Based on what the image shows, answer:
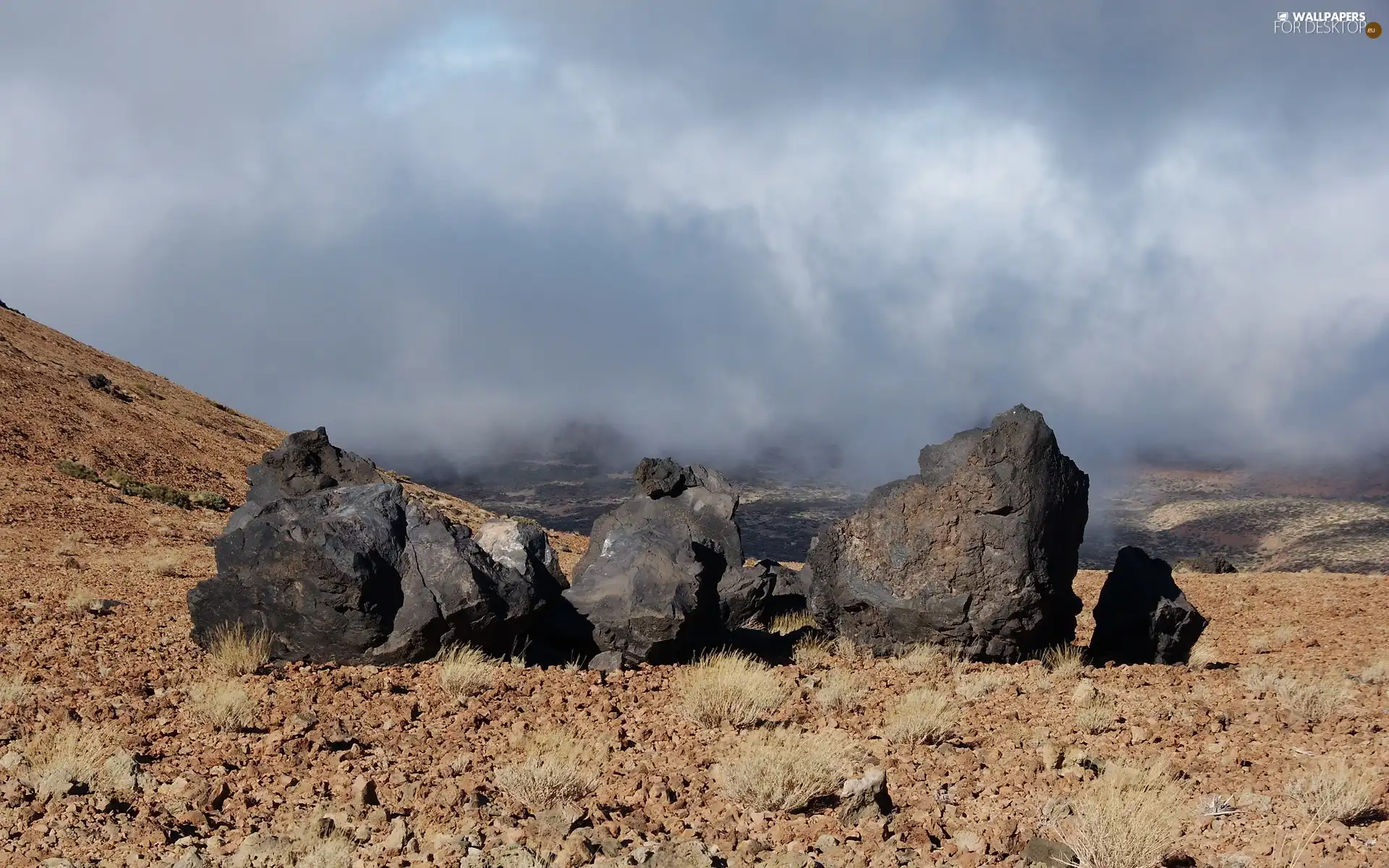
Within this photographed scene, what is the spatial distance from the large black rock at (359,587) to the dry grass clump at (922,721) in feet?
13.7

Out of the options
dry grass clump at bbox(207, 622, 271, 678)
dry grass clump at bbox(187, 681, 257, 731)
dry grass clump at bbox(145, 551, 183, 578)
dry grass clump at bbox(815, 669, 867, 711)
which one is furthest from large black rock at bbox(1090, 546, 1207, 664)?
dry grass clump at bbox(145, 551, 183, 578)

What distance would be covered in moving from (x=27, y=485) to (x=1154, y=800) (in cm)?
2468

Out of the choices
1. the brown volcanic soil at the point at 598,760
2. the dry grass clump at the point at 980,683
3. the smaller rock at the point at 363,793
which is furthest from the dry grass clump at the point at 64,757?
the dry grass clump at the point at 980,683

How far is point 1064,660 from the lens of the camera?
11664 millimetres

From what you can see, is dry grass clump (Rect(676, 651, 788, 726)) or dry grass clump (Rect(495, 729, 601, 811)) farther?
dry grass clump (Rect(676, 651, 788, 726))

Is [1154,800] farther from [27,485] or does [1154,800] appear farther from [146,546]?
[27,485]

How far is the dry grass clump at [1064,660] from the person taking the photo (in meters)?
11.1

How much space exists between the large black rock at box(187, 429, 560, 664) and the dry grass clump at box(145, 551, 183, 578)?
6.86 metres

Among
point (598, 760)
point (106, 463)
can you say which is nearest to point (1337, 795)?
point (598, 760)

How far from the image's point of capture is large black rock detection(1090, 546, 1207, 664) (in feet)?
42.5

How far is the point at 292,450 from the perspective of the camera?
12359 mm

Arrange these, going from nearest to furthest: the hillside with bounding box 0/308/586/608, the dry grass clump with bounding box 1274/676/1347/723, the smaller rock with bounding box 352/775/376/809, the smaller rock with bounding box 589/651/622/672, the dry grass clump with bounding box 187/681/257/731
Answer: the smaller rock with bounding box 352/775/376/809
the dry grass clump with bounding box 187/681/257/731
the dry grass clump with bounding box 1274/676/1347/723
the smaller rock with bounding box 589/651/622/672
the hillside with bounding box 0/308/586/608

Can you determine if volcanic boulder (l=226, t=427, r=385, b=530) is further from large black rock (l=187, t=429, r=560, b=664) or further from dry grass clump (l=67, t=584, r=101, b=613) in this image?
dry grass clump (l=67, t=584, r=101, b=613)

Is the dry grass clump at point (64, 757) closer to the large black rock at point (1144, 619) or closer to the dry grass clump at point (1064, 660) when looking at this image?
the dry grass clump at point (1064, 660)
